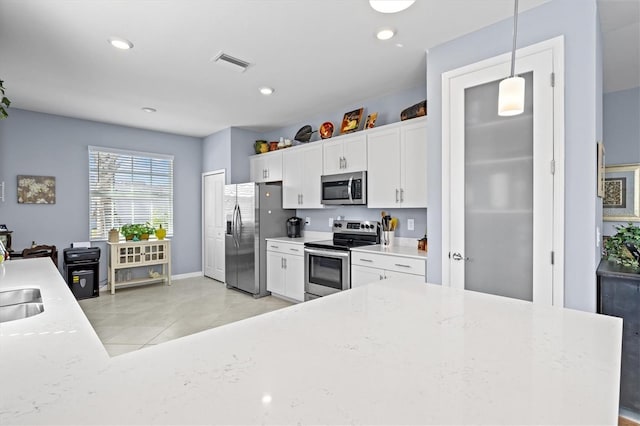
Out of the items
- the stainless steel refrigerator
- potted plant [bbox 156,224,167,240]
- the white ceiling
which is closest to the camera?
the white ceiling

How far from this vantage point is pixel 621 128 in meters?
3.45

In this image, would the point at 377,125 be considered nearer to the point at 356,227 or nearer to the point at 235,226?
the point at 356,227

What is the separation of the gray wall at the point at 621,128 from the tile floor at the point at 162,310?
4.18 m

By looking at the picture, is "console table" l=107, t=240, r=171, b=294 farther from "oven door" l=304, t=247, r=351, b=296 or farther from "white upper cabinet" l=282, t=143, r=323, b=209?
"oven door" l=304, t=247, r=351, b=296

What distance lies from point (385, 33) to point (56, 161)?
4.92 m

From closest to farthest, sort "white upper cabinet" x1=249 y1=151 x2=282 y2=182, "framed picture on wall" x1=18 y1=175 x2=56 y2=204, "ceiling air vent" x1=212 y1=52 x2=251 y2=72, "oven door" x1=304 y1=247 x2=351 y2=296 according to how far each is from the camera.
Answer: "ceiling air vent" x1=212 y1=52 x2=251 y2=72 → "oven door" x1=304 y1=247 x2=351 y2=296 → "framed picture on wall" x1=18 y1=175 x2=56 y2=204 → "white upper cabinet" x1=249 y1=151 x2=282 y2=182

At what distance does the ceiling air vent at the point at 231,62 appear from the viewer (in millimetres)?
2915

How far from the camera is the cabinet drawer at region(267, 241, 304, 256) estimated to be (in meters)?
4.37


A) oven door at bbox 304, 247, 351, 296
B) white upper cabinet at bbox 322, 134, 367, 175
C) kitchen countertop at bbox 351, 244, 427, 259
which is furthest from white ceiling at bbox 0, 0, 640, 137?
oven door at bbox 304, 247, 351, 296

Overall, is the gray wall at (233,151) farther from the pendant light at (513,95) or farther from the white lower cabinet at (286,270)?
the pendant light at (513,95)

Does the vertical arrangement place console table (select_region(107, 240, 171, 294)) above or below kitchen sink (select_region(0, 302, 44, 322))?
below

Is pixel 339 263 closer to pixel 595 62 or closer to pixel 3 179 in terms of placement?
pixel 595 62

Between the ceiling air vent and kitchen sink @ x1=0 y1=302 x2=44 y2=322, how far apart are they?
2.31m

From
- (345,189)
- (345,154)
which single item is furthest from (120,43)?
(345,189)
